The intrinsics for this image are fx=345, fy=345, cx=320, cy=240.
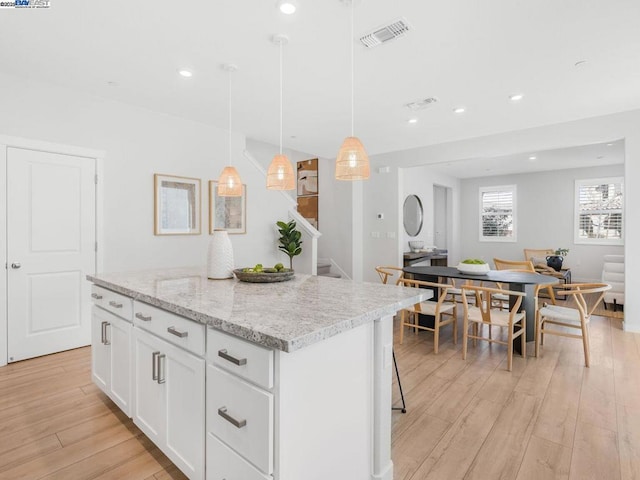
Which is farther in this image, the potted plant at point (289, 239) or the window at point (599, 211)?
the window at point (599, 211)

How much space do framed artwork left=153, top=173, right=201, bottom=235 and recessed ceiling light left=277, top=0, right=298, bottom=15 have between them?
8.78ft

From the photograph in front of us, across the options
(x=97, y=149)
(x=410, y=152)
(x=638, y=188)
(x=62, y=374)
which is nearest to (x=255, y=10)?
(x=97, y=149)

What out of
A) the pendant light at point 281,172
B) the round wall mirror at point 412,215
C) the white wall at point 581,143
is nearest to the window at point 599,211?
the round wall mirror at point 412,215

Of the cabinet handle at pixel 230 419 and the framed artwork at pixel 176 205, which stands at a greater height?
the framed artwork at pixel 176 205

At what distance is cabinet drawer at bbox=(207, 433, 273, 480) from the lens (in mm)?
1263

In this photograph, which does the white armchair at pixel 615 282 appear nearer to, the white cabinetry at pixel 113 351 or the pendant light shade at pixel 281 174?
the pendant light shade at pixel 281 174

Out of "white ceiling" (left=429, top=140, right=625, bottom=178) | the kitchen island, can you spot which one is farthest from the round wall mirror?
the kitchen island

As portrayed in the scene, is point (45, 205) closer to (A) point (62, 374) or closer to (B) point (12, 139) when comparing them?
(B) point (12, 139)

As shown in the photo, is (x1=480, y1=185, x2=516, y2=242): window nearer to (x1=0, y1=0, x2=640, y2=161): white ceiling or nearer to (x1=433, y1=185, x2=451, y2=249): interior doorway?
(x1=433, y1=185, x2=451, y2=249): interior doorway

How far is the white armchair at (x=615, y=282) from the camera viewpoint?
5.14m

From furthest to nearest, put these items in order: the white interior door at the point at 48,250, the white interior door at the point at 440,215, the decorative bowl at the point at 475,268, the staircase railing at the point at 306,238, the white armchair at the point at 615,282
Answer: the white interior door at the point at 440,215, the staircase railing at the point at 306,238, the white armchair at the point at 615,282, the decorative bowl at the point at 475,268, the white interior door at the point at 48,250

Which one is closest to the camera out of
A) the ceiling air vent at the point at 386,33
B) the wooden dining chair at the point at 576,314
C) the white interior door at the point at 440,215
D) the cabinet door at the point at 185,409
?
the cabinet door at the point at 185,409

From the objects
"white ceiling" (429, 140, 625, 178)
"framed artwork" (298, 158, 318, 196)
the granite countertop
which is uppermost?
"white ceiling" (429, 140, 625, 178)

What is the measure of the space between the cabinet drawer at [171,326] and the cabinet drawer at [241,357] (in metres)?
0.08
